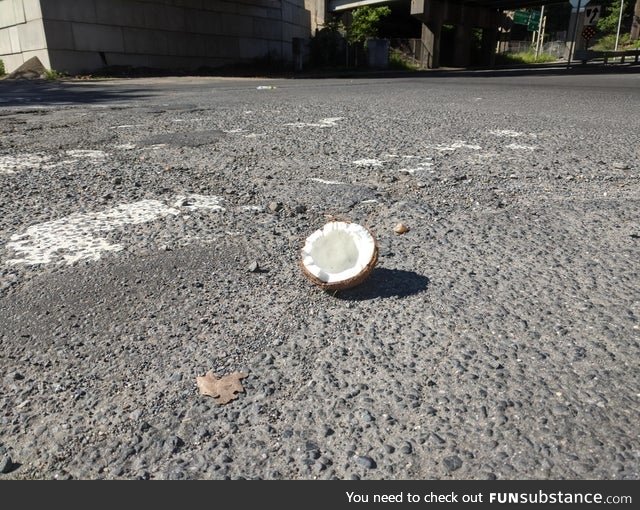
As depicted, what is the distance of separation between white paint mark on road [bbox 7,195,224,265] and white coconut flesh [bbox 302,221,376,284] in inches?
34.1

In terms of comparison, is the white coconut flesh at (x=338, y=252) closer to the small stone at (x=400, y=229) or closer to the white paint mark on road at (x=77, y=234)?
the small stone at (x=400, y=229)

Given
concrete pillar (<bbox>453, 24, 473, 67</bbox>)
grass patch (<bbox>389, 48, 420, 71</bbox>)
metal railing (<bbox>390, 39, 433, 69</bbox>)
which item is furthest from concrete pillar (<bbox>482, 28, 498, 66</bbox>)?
grass patch (<bbox>389, 48, 420, 71</bbox>)

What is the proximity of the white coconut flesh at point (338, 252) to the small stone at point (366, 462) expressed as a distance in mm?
707

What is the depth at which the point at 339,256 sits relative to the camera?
1.83 metres

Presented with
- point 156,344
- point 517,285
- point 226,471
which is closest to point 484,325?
point 517,285

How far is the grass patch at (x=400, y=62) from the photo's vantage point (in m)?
29.0

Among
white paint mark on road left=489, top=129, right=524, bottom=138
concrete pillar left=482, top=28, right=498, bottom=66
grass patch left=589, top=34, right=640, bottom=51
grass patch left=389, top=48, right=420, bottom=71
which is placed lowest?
white paint mark on road left=489, top=129, right=524, bottom=138

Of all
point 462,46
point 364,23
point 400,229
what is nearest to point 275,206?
point 400,229

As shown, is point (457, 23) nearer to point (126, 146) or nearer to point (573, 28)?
point (573, 28)

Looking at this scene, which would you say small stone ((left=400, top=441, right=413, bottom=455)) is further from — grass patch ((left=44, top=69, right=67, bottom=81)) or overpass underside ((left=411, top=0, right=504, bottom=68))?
overpass underside ((left=411, top=0, right=504, bottom=68))

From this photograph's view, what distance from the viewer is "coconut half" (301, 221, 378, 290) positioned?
1764 millimetres

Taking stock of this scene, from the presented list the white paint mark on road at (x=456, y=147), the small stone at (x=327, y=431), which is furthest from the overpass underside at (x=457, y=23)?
the small stone at (x=327, y=431)

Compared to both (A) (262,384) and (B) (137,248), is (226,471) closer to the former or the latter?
(A) (262,384)
